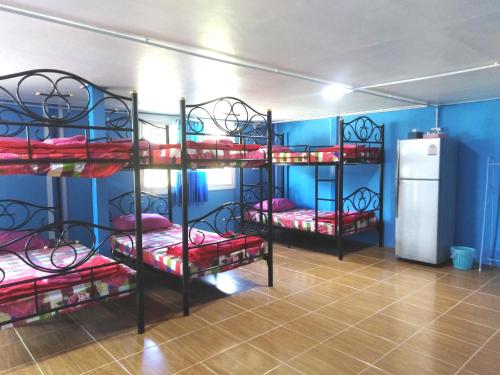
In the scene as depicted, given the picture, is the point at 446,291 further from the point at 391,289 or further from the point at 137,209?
the point at 137,209

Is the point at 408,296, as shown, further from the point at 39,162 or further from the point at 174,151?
the point at 39,162

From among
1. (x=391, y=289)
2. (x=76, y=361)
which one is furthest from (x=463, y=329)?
(x=76, y=361)

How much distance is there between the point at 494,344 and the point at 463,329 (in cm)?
27

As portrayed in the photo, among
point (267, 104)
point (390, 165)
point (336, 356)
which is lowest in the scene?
point (336, 356)

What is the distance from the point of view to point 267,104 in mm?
5227

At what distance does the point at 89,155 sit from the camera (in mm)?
2625

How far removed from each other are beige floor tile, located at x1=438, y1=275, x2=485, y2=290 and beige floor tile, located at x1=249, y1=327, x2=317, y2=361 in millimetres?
2268

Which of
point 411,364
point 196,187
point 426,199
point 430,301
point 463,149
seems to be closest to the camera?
point 411,364

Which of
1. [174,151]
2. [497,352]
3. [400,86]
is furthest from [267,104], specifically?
[497,352]

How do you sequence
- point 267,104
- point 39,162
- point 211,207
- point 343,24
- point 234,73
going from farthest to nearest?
point 211,207 → point 267,104 → point 234,73 → point 39,162 → point 343,24

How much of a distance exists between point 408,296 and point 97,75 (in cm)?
→ 391

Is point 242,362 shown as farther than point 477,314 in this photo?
No

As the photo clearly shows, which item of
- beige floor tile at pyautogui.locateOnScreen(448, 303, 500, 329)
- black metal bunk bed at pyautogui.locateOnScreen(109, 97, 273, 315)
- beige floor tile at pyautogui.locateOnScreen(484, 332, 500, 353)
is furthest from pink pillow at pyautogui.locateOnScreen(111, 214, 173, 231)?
beige floor tile at pyautogui.locateOnScreen(484, 332, 500, 353)

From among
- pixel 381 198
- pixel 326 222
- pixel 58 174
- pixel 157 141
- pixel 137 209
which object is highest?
pixel 157 141
